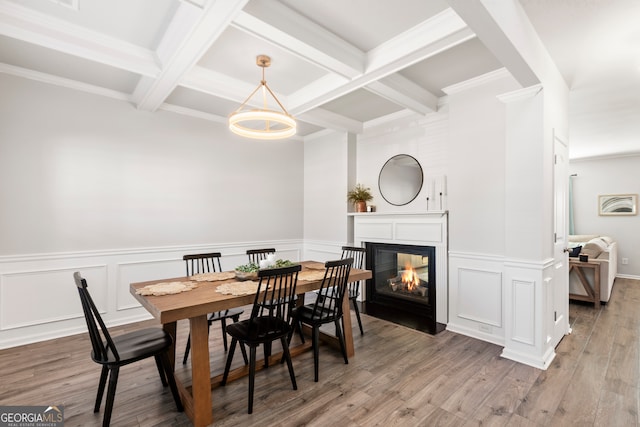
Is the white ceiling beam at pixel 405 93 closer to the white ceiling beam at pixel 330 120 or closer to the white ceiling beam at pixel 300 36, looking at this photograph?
the white ceiling beam at pixel 300 36

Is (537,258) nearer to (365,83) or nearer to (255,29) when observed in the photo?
(365,83)

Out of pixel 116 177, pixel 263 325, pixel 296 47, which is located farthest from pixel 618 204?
pixel 116 177

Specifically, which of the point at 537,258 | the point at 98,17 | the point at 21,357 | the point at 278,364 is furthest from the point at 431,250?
the point at 21,357

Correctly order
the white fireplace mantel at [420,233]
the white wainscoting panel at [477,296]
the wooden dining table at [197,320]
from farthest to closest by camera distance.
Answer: the white fireplace mantel at [420,233]
the white wainscoting panel at [477,296]
the wooden dining table at [197,320]

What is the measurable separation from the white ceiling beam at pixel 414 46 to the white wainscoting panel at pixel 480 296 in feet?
7.35

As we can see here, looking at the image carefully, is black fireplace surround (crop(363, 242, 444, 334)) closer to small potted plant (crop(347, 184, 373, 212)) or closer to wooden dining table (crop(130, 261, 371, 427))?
small potted plant (crop(347, 184, 373, 212))

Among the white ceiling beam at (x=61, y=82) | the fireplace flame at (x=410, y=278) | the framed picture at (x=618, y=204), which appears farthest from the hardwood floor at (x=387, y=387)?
the framed picture at (x=618, y=204)

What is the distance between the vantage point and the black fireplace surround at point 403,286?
377 centimetres

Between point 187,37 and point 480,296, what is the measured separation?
3.63 meters

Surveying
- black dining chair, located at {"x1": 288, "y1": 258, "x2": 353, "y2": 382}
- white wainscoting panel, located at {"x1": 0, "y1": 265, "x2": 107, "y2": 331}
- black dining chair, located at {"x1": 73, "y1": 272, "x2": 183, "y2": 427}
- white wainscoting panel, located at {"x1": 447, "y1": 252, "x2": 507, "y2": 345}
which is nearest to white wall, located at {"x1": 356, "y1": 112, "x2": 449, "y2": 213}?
white wainscoting panel, located at {"x1": 447, "y1": 252, "x2": 507, "y2": 345}

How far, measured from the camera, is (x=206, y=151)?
4.34m

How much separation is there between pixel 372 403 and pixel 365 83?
2.73 metres

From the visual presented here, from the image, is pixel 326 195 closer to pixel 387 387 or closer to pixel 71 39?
pixel 387 387

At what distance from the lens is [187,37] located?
7.52ft
